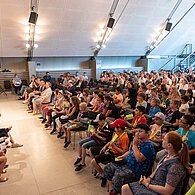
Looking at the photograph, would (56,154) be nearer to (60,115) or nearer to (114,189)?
(60,115)

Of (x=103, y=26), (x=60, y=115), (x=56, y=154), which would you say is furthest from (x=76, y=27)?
(x=56, y=154)

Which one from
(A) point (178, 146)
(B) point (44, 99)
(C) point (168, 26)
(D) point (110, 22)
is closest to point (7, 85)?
(B) point (44, 99)

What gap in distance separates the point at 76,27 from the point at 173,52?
28.1 feet

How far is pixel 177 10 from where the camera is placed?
440 inches

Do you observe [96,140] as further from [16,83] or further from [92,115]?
[16,83]

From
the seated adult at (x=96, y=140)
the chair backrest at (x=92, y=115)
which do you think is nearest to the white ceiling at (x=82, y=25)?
the chair backrest at (x=92, y=115)

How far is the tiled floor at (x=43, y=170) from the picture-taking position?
10.0ft

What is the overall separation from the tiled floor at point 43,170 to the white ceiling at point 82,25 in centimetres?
608

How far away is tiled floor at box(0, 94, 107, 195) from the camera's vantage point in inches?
120

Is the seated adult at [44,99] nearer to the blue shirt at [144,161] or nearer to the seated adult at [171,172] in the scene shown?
the blue shirt at [144,161]

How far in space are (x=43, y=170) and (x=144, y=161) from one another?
198 cm

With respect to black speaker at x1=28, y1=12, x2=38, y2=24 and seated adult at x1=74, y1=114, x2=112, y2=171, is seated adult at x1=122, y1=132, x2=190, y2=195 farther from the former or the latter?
black speaker at x1=28, y1=12, x2=38, y2=24

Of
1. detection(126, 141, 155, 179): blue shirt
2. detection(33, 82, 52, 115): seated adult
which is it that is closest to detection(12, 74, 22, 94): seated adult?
detection(33, 82, 52, 115): seated adult

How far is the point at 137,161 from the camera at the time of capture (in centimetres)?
242
